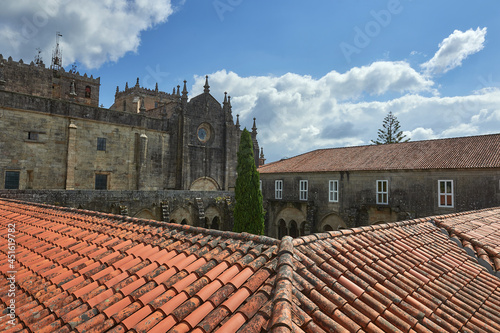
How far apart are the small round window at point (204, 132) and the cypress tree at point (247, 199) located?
8811 mm

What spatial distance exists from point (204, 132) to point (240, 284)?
29870 mm

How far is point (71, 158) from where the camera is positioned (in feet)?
75.8

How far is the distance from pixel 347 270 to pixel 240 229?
1900cm

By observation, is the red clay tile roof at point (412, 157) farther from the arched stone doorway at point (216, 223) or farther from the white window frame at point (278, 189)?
the arched stone doorway at point (216, 223)

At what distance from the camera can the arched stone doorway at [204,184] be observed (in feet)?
99.9

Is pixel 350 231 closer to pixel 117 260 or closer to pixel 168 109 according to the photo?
pixel 117 260

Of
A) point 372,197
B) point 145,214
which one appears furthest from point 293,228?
point 145,214

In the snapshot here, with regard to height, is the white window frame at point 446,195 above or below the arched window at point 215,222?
above

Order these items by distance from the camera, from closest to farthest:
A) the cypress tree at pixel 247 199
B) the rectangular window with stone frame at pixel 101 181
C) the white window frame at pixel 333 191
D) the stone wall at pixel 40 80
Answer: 1. the cypress tree at pixel 247 199
2. the white window frame at pixel 333 191
3. the rectangular window with stone frame at pixel 101 181
4. the stone wall at pixel 40 80

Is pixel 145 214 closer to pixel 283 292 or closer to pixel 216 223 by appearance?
pixel 216 223

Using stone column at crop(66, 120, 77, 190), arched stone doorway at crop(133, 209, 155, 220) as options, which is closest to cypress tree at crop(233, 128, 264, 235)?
arched stone doorway at crop(133, 209, 155, 220)

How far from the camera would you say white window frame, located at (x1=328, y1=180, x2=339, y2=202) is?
78.3 feet

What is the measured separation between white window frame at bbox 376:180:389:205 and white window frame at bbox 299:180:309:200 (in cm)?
611

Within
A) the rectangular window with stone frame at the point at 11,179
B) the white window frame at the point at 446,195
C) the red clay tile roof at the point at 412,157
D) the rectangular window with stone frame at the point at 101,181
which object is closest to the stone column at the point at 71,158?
the rectangular window with stone frame at the point at 101,181
